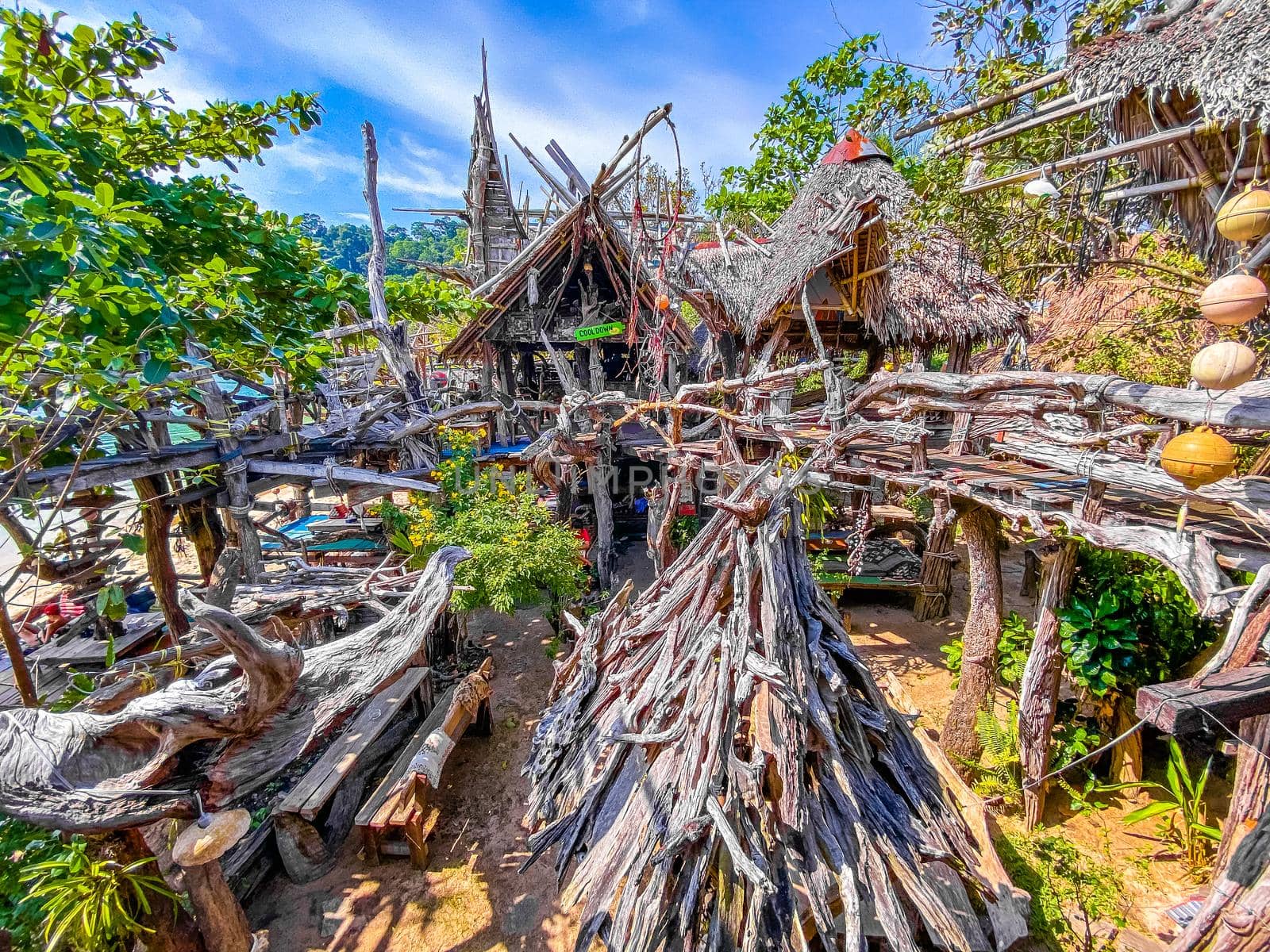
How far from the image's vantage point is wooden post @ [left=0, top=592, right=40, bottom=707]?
9.36 ft

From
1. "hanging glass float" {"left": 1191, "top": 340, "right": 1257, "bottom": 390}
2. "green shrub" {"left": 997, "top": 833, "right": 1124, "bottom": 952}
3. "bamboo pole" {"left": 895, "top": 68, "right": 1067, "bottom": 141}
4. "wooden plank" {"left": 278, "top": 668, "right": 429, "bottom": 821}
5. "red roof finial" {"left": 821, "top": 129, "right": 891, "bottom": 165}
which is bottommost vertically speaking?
"green shrub" {"left": 997, "top": 833, "right": 1124, "bottom": 952}

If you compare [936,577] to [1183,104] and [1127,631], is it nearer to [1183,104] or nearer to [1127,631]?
[1127,631]

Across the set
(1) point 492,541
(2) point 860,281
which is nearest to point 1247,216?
(2) point 860,281

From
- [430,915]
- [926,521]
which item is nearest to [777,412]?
[926,521]

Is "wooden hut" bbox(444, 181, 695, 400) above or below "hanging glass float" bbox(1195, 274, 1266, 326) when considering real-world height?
above

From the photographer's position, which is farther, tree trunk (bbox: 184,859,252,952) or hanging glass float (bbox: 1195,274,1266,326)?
tree trunk (bbox: 184,859,252,952)

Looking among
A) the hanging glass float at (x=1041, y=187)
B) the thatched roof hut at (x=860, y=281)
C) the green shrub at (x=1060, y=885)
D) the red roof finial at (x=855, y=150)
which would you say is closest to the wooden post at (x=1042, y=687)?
the green shrub at (x=1060, y=885)

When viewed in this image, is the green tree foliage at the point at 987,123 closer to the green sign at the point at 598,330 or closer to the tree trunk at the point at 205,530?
the green sign at the point at 598,330

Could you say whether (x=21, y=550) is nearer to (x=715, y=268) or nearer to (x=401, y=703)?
A: (x=401, y=703)

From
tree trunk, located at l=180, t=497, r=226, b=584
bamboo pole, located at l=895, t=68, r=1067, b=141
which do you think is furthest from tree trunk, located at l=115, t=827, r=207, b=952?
bamboo pole, located at l=895, t=68, r=1067, b=141

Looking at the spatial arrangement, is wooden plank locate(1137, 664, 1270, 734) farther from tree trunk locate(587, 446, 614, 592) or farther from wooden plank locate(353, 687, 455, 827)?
tree trunk locate(587, 446, 614, 592)

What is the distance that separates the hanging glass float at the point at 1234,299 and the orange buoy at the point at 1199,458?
634mm

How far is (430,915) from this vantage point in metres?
4.70

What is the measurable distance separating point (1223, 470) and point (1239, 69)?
11.4 feet
